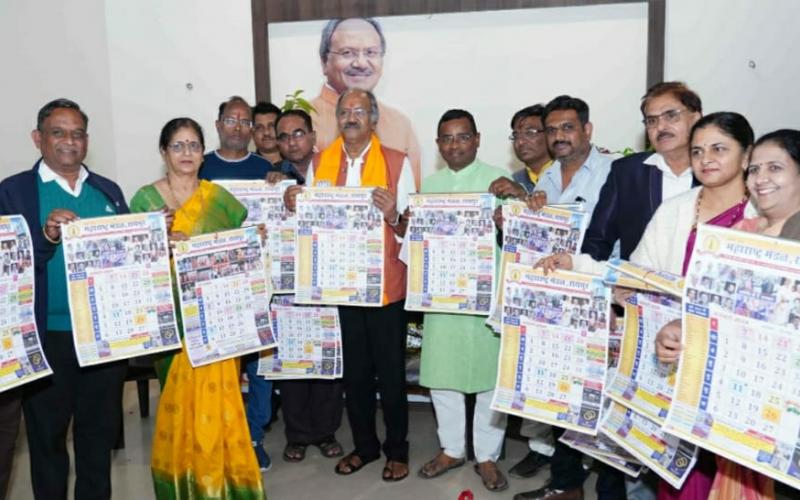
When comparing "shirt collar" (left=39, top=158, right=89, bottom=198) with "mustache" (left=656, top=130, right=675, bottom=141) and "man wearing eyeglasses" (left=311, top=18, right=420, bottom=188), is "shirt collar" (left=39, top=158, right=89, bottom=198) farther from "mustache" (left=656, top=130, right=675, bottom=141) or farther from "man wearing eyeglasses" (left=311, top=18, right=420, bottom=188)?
"man wearing eyeglasses" (left=311, top=18, right=420, bottom=188)

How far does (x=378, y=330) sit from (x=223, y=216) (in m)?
0.97

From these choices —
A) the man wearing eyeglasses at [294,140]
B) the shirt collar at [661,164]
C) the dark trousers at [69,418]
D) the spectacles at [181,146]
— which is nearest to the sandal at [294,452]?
the dark trousers at [69,418]

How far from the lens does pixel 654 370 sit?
2.17 meters

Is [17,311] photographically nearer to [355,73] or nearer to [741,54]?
[355,73]

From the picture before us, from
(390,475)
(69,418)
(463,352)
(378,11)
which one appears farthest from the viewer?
(378,11)

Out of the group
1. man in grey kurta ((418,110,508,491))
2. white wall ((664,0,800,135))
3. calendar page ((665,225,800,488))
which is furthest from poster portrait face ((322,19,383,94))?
calendar page ((665,225,800,488))

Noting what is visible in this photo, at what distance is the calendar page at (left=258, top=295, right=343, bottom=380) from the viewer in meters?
3.57

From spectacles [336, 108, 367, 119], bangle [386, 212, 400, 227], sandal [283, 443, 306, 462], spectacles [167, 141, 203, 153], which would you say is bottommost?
sandal [283, 443, 306, 462]

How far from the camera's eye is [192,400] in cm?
290

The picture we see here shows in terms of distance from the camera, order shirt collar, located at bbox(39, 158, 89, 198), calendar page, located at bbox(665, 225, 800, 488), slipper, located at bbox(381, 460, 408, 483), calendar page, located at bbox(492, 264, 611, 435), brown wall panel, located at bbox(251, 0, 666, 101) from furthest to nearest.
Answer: brown wall panel, located at bbox(251, 0, 666, 101) < slipper, located at bbox(381, 460, 408, 483) < shirt collar, located at bbox(39, 158, 89, 198) < calendar page, located at bbox(492, 264, 611, 435) < calendar page, located at bbox(665, 225, 800, 488)

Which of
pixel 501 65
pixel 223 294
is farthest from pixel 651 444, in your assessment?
pixel 501 65

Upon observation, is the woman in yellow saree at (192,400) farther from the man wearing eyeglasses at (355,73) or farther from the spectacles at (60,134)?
the man wearing eyeglasses at (355,73)

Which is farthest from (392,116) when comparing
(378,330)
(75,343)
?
(75,343)

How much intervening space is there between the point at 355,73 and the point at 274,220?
7.07ft
